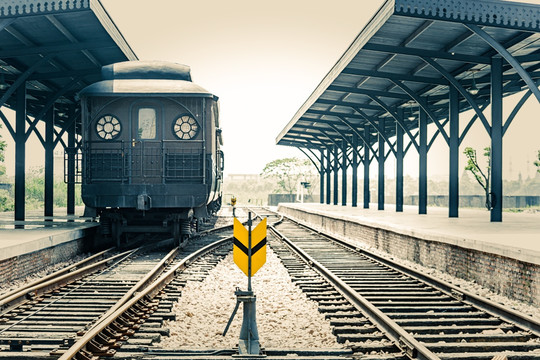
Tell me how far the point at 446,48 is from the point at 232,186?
8466 cm

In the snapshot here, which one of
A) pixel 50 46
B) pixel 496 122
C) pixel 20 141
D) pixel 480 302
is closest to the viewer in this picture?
pixel 480 302

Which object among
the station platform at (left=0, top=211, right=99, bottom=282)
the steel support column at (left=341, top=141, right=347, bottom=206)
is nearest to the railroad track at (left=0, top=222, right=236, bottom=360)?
the station platform at (left=0, top=211, right=99, bottom=282)

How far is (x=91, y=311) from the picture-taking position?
686 centimetres

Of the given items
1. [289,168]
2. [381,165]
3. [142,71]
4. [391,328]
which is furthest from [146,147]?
[289,168]

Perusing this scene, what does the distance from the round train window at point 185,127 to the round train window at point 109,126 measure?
1.31 metres

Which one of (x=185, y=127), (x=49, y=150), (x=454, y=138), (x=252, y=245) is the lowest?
(x=252, y=245)

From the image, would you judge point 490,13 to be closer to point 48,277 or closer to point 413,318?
point 413,318

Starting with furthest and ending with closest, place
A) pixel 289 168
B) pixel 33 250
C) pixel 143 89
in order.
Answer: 1. pixel 289 168
2. pixel 143 89
3. pixel 33 250

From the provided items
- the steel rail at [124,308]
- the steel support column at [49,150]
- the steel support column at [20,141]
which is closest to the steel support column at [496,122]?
the steel rail at [124,308]

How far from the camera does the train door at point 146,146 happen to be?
40.8 ft

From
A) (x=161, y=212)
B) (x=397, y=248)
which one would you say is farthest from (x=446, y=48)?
(x=161, y=212)

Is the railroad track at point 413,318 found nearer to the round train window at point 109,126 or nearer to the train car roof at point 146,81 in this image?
the train car roof at point 146,81

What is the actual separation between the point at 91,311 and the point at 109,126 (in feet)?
21.6

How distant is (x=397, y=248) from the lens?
44.2 feet
